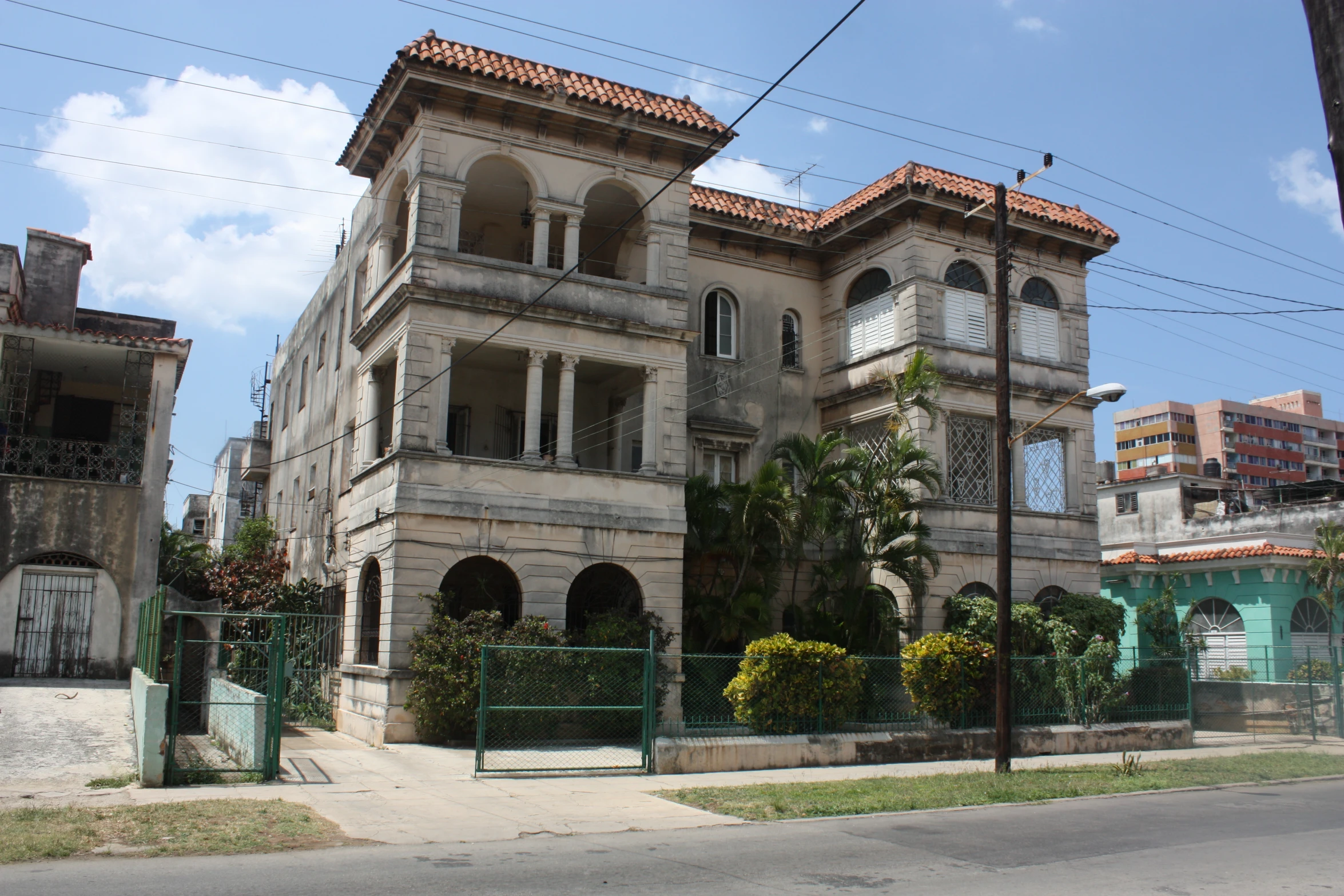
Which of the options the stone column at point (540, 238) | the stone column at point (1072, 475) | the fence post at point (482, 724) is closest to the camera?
the fence post at point (482, 724)

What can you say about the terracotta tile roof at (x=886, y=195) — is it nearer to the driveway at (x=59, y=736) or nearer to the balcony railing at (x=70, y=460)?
the balcony railing at (x=70, y=460)

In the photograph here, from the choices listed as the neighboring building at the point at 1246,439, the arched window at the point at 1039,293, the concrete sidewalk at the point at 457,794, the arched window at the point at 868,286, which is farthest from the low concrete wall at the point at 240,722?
the neighboring building at the point at 1246,439

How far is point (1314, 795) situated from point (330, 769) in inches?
547

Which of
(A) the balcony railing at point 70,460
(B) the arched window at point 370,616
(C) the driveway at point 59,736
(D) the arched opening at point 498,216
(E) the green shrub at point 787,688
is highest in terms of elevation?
(D) the arched opening at point 498,216

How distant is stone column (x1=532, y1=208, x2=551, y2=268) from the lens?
71.5 feet

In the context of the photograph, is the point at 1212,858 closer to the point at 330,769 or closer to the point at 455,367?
the point at 330,769

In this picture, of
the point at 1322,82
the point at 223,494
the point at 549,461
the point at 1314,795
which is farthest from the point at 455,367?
the point at 223,494

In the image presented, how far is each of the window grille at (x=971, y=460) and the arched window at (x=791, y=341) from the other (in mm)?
4464

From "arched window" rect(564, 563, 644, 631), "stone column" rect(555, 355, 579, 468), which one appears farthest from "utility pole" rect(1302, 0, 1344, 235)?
"arched window" rect(564, 563, 644, 631)

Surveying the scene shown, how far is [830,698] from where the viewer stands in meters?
17.6

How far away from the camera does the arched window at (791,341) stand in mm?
27688

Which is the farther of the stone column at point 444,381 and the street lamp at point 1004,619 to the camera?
the stone column at point 444,381

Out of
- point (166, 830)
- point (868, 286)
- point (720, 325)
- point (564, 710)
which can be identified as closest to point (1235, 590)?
point (868, 286)

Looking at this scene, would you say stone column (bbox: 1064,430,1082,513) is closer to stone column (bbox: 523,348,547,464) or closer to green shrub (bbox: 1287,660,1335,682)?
green shrub (bbox: 1287,660,1335,682)
